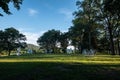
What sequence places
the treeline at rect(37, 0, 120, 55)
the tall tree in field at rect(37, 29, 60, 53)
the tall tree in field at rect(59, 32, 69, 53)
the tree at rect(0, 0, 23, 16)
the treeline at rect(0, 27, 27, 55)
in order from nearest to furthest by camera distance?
the tree at rect(0, 0, 23, 16), the treeline at rect(37, 0, 120, 55), the treeline at rect(0, 27, 27, 55), the tall tree in field at rect(59, 32, 69, 53), the tall tree in field at rect(37, 29, 60, 53)

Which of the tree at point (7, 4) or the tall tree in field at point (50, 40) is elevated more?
the tall tree in field at point (50, 40)

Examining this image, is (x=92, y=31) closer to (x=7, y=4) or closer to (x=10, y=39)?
(x=10, y=39)

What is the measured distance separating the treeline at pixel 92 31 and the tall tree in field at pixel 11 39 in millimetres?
23978

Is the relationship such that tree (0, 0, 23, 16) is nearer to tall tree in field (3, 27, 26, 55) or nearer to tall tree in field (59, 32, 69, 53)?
tall tree in field (3, 27, 26, 55)

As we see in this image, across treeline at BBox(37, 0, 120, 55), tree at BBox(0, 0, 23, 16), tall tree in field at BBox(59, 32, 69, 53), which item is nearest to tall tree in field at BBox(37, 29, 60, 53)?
treeline at BBox(37, 0, 120, 55)

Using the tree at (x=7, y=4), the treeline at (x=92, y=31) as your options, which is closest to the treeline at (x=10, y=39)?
the treeline at (x=92, y=31)

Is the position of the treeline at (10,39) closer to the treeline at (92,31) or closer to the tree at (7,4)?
the treeline at (92,31)

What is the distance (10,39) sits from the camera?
403 ft

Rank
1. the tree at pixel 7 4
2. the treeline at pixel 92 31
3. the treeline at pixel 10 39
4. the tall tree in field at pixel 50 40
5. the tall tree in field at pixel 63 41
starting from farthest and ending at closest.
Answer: the tall tree in field at pixel 50 40, the tall tree in field at pixel 63 41, the treeline at pixel 10 39, the treeline at pixel 92 31, the tree at pixel 7 4

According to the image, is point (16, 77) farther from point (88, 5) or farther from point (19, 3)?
point (88, 5)

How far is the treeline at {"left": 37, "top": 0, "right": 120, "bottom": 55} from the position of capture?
212ft

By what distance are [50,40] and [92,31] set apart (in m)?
82.1

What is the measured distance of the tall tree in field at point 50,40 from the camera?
168 m

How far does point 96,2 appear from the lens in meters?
66.9
